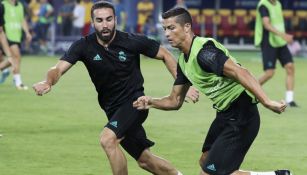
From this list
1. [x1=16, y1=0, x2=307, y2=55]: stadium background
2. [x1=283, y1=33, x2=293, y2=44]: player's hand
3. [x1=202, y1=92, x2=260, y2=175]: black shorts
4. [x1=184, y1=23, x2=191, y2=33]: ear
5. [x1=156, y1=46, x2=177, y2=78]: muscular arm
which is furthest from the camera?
[x1=16, y1=0, x2=307, y2=55]: stadium background

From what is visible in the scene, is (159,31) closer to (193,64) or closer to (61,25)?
(61,25)

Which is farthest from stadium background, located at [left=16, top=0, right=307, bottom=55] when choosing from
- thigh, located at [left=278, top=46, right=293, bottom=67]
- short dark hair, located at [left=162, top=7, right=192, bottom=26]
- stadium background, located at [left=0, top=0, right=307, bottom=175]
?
short dark hair, located at [left=162, top=7, right=192, bottom=26]

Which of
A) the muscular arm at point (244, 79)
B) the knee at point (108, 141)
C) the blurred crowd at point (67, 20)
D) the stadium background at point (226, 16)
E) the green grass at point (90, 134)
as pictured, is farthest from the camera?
the stadium background at point (226, 16)

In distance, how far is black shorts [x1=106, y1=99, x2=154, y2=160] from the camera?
1092 centimetres

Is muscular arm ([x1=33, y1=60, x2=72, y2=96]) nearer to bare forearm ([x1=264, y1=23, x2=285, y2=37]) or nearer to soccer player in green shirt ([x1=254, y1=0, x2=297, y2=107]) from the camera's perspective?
bare forearm ([x1=264, y1=23, x2=285, y2=37])

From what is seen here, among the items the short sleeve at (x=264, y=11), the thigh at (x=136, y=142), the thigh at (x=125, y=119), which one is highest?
the thigh at (x=125, y=119)

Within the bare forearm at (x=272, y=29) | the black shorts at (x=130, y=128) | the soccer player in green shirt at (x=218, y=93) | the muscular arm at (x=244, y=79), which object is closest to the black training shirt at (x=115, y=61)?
the black shorts at (x=130, y=128)

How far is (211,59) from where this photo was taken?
940 cm

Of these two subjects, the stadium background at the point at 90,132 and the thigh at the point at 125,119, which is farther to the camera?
the stadium background at the point at 90,132

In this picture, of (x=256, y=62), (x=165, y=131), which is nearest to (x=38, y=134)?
(x=165, y=131)

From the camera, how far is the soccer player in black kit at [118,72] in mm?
10914

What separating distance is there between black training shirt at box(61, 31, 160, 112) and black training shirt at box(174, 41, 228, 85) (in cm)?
173

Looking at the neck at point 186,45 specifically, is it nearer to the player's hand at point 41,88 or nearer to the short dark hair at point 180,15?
the short dark hair at point 180,15

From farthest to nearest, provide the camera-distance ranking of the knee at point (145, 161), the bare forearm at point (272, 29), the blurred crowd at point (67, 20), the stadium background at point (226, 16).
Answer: the stadium background at point (226, 16) < the blurred crowd at point (67, 20) < the bare forearm at point (272, 29) < the knee at point (145, 161)
